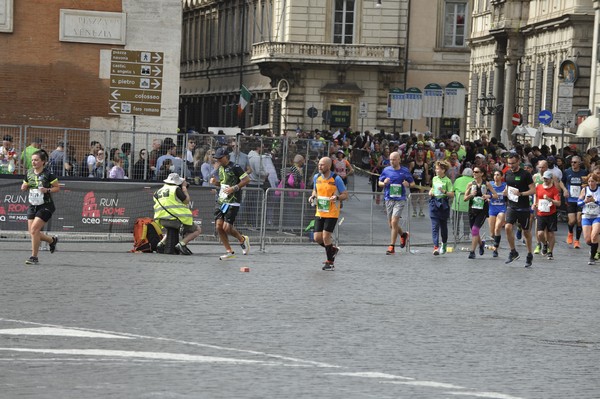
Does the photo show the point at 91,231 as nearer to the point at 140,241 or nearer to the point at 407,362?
the point at 140,241

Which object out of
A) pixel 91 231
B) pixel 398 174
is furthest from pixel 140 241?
pixel 398 174

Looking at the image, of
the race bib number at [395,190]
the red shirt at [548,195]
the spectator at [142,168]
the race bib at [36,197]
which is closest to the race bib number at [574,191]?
the red shirt at [548,195]

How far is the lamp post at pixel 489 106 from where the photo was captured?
69312mm

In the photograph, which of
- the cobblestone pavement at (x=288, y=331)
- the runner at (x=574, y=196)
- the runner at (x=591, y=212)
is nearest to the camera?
the cobblestone pavement at (x=288, y=331)

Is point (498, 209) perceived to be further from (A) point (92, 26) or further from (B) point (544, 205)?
(A) point (92, 26)

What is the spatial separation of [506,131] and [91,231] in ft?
132

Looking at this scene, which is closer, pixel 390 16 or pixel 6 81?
pixel 6 81

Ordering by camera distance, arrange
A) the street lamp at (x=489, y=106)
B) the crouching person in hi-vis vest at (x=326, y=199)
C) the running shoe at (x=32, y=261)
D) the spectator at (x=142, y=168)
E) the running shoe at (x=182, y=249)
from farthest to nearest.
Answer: the street lamp at (x=489, y=106), the spectator at (x=142, y=168), the running shoe at (x=182, y=249), the crouching person in hi-vis vest at (x=326, y=199), the running shoe at (x=32, y=261)

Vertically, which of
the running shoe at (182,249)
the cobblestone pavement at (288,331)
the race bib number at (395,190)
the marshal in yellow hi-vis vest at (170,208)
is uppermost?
the race bib number at (395,190)

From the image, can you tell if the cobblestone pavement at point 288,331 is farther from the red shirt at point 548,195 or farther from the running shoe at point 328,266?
the red shirt at point 548,195

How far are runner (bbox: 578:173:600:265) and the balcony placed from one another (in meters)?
Answer: 53.2

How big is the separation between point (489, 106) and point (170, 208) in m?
45.5

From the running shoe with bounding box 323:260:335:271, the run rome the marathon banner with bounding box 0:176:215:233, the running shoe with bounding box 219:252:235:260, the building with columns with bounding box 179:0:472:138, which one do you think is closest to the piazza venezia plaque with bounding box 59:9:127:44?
the run rome the marathon banner with bounding box 0:176:215:233

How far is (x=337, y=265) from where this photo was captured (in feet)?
79.4
